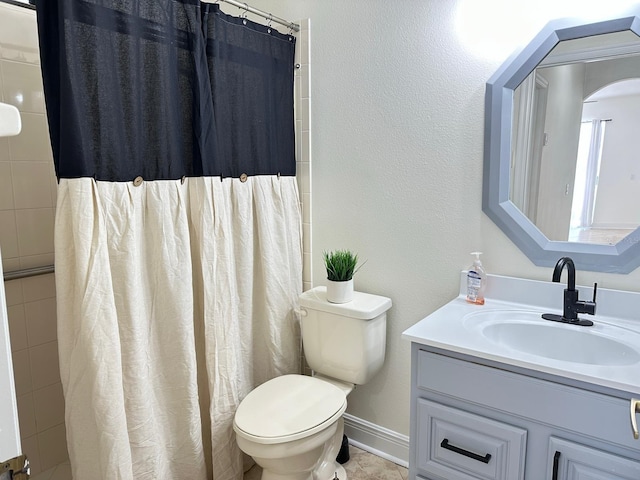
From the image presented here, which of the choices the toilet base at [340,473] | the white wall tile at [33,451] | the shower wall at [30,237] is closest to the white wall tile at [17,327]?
the shower wall at [30,237]

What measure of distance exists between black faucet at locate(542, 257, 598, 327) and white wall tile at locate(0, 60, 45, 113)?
208 centimetres

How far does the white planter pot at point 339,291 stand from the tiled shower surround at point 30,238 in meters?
1.19

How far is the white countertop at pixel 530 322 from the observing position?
1.13 metres

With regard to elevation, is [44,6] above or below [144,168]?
above

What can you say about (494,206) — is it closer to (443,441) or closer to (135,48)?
(443,441)

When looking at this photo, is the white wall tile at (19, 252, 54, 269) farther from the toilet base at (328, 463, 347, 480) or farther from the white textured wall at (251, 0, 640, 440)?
the toilet base at (328, 463, 347, 480)

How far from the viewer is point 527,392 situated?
47.6 inches

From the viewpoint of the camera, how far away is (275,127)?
2039 mm

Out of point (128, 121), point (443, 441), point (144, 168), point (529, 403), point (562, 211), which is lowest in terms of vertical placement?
point (443, 441)

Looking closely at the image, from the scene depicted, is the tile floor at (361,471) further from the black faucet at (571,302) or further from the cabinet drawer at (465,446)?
the black faucet at (571,302)

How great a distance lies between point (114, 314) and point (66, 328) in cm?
15

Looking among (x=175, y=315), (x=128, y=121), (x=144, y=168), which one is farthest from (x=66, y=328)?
(x=128, y=121)

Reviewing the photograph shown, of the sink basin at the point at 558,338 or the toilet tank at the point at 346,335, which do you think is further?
the toilet tank at the point at 346,335

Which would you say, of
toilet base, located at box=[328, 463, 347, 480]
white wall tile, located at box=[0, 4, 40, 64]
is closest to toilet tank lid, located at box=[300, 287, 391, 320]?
toilet base, located at box=[328, 463, 347, 480]
